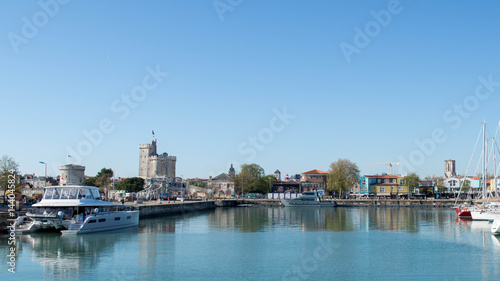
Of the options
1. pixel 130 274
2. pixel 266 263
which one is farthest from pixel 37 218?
pixel 266 263

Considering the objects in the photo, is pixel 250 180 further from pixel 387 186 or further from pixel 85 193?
pixel 85 193

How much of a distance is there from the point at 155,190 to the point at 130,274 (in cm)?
7608

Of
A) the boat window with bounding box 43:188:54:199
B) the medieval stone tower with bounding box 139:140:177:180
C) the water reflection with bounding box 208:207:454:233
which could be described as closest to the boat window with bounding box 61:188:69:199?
the boat window with bounding box 43:188:54:199

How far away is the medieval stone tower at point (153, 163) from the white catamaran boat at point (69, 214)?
9551cm

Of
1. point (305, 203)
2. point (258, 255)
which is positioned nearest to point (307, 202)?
point (305, 203)

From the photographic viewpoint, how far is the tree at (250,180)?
12344 centimetres

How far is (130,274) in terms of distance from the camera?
2472 cm

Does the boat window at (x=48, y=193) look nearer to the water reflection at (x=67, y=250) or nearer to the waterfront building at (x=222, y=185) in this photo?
the water reflection at (x=67, y=250)

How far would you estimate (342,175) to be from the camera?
11531cm

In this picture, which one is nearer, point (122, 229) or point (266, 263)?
point (266, 263)

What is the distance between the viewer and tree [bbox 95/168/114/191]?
118338mm

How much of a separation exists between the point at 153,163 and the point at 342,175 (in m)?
59.6

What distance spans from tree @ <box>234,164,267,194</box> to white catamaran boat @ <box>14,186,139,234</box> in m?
80.0

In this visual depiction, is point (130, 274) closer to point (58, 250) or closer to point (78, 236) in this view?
point (58, 250)
